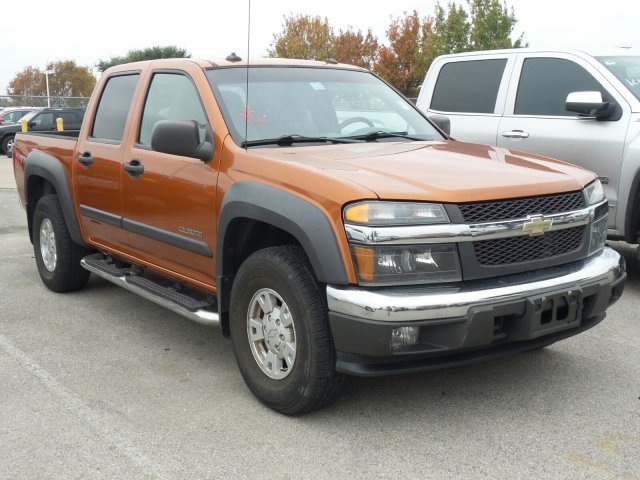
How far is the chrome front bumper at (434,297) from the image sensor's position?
3068mm

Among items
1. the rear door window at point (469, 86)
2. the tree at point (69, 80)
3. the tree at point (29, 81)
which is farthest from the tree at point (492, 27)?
the tree at point (29, 81)

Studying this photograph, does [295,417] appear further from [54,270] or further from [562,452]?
[54,270]

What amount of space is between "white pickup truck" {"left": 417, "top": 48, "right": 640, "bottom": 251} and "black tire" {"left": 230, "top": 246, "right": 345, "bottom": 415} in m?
3.37

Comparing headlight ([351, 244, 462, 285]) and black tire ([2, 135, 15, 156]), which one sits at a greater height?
headlight ([351, 244, 462, 285])

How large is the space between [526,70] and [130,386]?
4535 millimetres

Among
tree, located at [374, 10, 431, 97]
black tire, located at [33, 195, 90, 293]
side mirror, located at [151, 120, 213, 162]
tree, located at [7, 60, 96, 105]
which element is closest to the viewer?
side mirror, located at [151, 120, 213, 162]

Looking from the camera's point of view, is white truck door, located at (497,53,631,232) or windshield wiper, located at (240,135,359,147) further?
white truck door, located at (497,53,631,232)

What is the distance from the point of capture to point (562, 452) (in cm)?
322

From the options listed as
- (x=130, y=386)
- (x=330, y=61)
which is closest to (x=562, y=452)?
(x=130, y=386)

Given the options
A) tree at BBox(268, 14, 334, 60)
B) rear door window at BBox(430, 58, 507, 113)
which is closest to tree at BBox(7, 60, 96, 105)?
tree at BBox(268, 14, 334, 60)

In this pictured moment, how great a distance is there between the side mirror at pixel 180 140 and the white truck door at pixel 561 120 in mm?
3381

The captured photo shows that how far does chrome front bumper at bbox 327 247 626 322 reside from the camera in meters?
3.07

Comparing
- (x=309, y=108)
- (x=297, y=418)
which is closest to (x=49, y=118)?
(x=309, y=108)

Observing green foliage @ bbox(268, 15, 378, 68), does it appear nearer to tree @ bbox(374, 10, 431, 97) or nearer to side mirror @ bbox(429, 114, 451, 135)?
tree @ bbox(374, 10, 431, 97)
